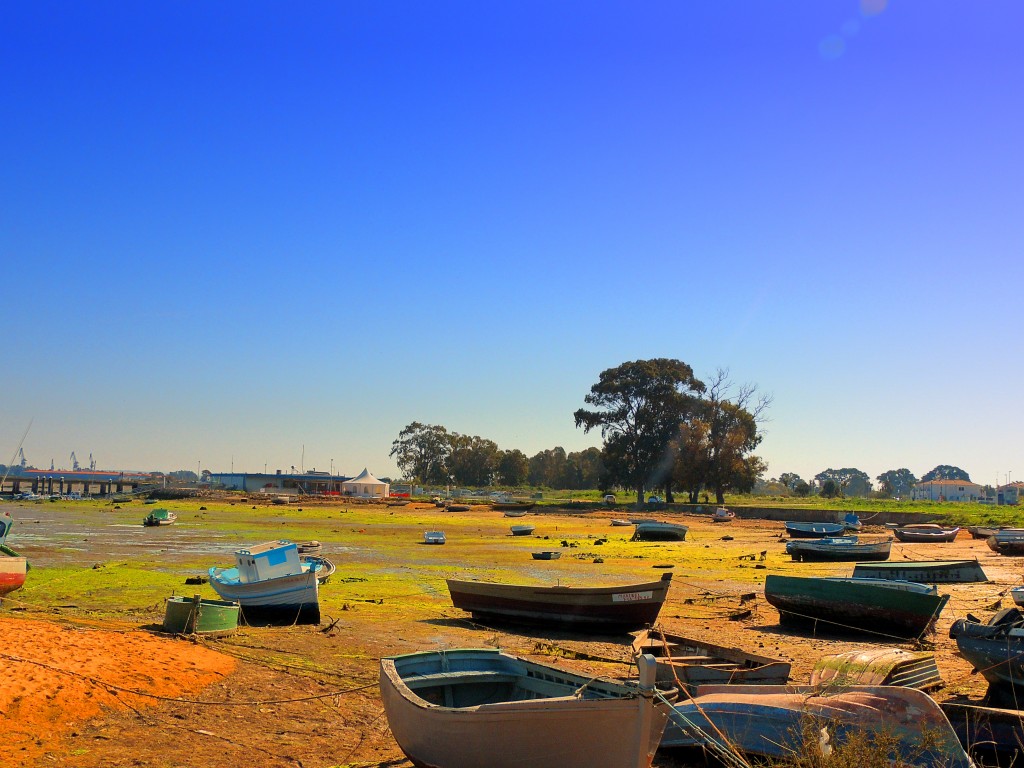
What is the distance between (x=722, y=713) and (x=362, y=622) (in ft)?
40.7

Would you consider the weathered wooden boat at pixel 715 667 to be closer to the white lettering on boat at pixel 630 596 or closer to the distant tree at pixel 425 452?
the white lettering on boat at pixel 630 596

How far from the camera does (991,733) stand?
902 centimetres

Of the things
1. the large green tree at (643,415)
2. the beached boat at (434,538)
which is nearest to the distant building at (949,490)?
the large green tree at (643,415)

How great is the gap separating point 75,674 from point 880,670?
11331 millimetres

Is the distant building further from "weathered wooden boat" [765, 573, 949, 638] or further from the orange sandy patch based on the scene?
the orange sandy patch

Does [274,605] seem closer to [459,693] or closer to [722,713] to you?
[459,693]

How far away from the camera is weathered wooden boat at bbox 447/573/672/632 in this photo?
58.0 feet

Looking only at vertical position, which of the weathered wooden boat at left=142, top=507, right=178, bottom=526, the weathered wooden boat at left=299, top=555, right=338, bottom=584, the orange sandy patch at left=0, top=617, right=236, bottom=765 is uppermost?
the weathered wooden boat at left=299, top=555, right=338, bottom=584

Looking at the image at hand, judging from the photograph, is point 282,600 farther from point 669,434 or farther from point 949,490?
point 949,490

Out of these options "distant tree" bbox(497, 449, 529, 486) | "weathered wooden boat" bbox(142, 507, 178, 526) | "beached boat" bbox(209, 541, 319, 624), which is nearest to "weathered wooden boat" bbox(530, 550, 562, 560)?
"beached boat" bbox(209, 541, 319, 624)

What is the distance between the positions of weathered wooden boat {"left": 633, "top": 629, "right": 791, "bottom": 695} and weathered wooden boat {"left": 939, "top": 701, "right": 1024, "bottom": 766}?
2395 mm

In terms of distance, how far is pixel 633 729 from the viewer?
7805mm

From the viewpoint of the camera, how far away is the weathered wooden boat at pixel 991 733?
8836 millimetres

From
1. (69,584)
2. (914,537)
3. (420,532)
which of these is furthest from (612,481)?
(69,584)
